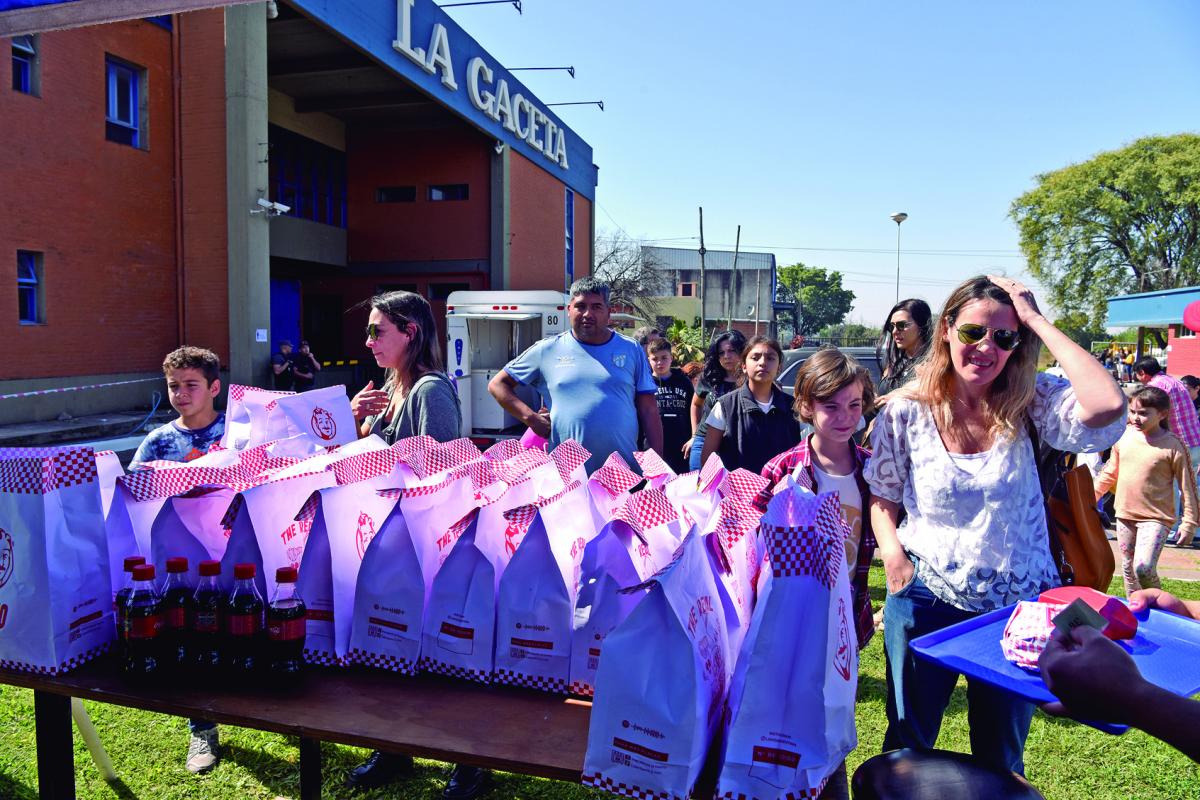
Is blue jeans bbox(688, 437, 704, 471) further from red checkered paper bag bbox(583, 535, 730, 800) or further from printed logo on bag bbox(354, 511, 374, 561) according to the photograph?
red checkered paper bag bbox(583, 535, 730, 800)

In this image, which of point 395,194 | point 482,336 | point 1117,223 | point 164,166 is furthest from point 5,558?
point 1117,223

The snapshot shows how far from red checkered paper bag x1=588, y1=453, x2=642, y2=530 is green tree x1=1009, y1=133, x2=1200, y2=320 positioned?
4461cm

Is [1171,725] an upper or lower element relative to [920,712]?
upper

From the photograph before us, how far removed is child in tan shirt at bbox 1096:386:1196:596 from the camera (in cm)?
518

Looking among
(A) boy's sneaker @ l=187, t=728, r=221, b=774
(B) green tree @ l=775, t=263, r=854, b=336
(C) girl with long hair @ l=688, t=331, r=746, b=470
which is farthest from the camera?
(B) green tree @ l=775, t=263, r=854, b=336

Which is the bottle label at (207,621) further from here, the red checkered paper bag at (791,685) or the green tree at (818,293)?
the green tree at (818,293)

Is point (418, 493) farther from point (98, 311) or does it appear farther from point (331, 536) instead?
point (98, 311)

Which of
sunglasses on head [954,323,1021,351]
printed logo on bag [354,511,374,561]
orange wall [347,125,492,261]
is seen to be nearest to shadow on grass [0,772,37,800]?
printed logo on bag [354,511,374,561]

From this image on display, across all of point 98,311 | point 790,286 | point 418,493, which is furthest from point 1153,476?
point 790,286

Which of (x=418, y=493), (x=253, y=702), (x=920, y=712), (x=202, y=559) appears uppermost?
(x=418, y=493)

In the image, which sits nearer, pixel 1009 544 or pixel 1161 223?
pixel 1009 544

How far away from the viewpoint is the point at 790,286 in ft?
316

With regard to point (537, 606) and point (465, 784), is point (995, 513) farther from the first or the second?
point (465, 784)

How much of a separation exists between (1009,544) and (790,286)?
9807 cm
